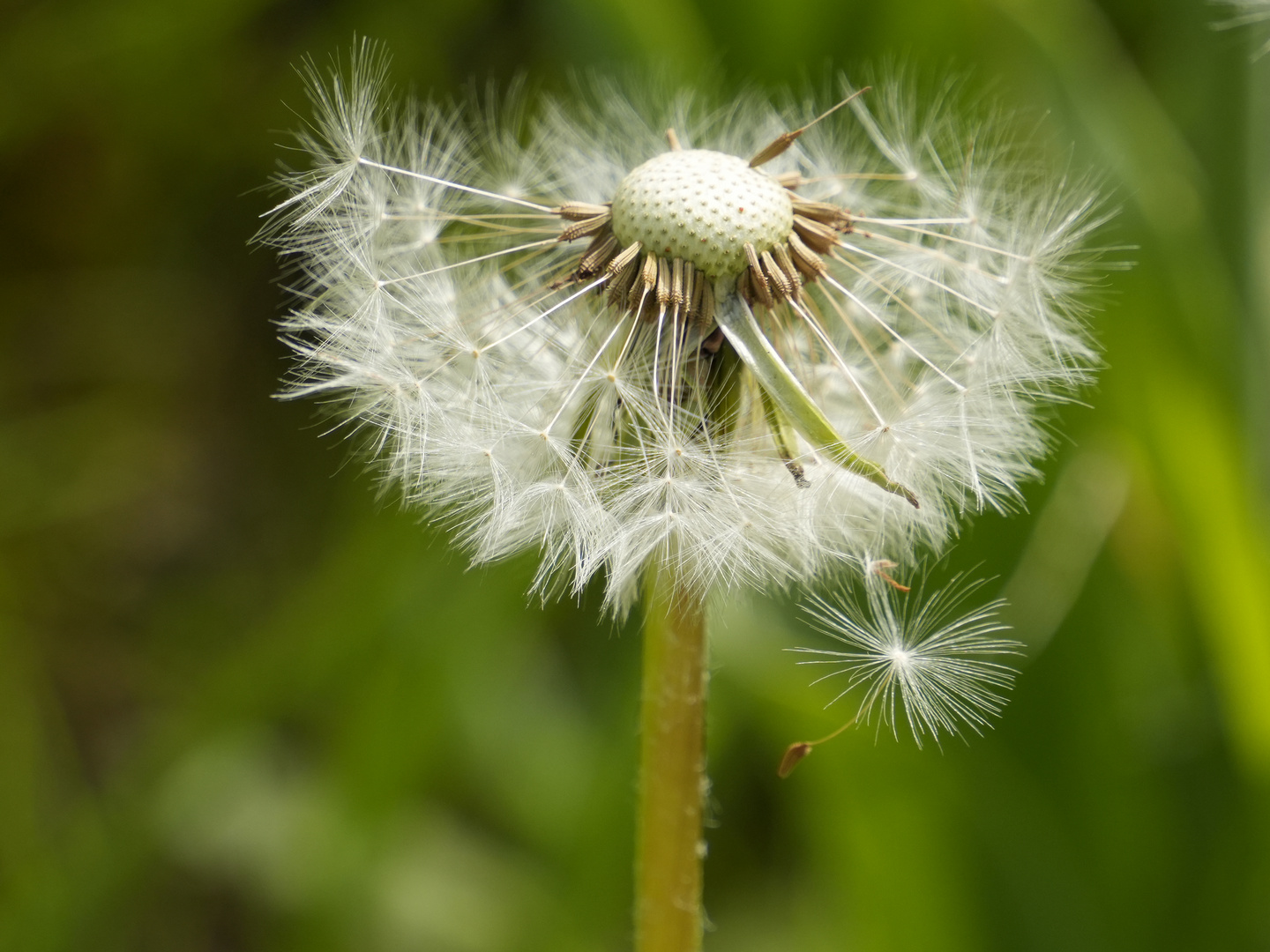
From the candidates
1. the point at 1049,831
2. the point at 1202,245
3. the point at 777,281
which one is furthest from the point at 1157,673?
the point at 777,281

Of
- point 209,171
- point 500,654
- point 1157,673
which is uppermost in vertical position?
point 209,171

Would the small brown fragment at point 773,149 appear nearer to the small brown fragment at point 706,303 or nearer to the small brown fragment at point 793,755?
the small brown fragment at point 706,303

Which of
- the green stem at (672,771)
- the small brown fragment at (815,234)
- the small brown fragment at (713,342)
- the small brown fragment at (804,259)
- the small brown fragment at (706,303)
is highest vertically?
the small brown fragment at (815,234)

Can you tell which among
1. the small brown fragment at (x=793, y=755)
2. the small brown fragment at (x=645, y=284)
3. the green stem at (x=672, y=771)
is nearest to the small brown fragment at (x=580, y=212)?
the small brown fragment at (x=645, y=284)

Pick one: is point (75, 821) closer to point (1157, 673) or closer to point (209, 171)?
point (209, 171)

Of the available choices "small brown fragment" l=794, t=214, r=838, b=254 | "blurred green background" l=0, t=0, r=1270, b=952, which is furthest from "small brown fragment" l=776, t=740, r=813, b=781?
"small brown fragment" l=794, t=214, r=838, b=254

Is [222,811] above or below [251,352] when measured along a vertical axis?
below
